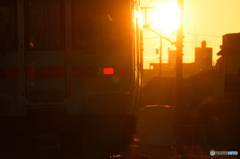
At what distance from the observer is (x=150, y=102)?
40.8 meters

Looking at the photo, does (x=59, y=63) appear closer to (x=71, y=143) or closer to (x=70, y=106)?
(x=70, y=106)

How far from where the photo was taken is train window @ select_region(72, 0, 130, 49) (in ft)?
26.7

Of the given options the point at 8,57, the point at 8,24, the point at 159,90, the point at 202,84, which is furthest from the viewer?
the point at 202,84

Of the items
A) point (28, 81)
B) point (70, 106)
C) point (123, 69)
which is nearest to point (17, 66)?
point (28, 81)

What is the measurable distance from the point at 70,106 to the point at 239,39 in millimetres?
31806

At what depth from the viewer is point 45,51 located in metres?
8.17

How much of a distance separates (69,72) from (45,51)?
541 millimetres

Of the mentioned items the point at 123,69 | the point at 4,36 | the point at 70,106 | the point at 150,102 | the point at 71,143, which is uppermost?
the point at 4,36

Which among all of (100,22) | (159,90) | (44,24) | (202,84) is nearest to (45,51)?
(44,24)

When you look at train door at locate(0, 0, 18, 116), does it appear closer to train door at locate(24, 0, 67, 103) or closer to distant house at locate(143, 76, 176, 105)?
train door at locate(24, 0, 67, 103)

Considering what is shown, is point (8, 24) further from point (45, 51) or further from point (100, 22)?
point (100, 22)

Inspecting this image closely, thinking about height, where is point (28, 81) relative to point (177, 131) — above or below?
above

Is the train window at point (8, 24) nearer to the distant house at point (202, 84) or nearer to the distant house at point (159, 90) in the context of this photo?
the distant house at point (159, 90)

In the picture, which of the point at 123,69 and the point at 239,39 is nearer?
the point at 123,69
